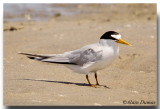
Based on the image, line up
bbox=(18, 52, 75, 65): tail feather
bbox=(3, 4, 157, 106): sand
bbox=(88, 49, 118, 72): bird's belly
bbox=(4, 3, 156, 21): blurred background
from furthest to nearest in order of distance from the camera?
bbox=(4, 3, 156, 21): blurred background
bbox=(18, 52, 75, 65): tail feather
bbox=(88, 49, 118, 72): bird's belly
bbox=(3, 4, 157, 106): sand

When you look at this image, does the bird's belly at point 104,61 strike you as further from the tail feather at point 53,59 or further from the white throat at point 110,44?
the tail feather at point 53,59

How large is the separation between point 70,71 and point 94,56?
1.37m

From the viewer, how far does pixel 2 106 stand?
5531mm

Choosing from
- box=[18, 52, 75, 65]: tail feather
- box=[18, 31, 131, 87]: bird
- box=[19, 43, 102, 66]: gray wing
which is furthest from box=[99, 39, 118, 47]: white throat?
box=[18, 52, 75, 65]: tail feather

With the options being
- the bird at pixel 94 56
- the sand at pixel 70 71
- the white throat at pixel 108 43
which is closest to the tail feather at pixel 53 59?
the bird at pixel 94 56

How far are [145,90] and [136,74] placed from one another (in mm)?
787

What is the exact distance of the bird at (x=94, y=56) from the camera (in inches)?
231

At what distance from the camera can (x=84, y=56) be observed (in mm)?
6000

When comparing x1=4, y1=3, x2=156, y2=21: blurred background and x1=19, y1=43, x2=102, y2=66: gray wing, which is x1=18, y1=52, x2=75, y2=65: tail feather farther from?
x1=4, y1=3, x2=156, y2=21: blurred background

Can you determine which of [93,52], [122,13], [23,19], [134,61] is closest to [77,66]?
[93,52]

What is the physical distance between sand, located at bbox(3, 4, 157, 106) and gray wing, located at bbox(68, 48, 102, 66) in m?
0.34

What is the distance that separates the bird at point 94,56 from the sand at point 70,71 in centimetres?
29

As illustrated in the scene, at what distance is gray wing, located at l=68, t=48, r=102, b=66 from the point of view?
5883 mm

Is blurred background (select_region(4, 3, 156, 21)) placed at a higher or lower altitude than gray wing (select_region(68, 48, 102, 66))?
higher
